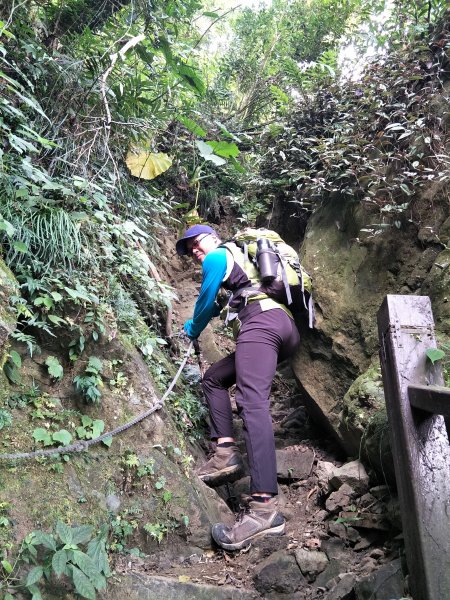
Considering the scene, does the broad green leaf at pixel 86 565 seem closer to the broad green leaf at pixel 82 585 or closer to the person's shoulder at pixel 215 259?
the broad green leaf at pixel 82 585

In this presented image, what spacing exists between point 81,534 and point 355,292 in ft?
10.8

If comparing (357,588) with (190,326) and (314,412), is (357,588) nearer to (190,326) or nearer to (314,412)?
(314,412)

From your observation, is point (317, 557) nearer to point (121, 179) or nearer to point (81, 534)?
point (81, 534)

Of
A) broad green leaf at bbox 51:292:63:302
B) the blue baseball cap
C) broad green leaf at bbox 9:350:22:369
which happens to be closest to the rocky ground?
broad green leaf at bbox 9:350:22:369

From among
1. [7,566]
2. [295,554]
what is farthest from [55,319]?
[295,554]

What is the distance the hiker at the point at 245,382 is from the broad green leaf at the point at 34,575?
134 centimetres

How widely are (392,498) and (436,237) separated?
2297 millimetres

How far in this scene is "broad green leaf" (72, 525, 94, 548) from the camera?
2492mm

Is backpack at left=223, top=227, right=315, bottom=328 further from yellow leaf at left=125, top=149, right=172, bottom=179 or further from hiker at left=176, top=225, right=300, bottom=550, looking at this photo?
yellow leaf at left=125, top=149, right=172, bottom=179

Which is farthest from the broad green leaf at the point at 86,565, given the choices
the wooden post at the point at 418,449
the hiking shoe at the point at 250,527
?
the wooden post at the point at 418,449

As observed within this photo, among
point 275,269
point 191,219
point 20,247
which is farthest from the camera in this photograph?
point 191,219

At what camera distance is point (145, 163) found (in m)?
5.84

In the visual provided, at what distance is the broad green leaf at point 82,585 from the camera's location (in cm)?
230

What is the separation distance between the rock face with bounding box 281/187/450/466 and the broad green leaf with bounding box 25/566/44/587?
2.36 m
